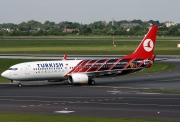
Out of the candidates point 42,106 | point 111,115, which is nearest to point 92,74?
point 42,106

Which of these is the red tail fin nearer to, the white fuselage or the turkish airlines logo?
the turkish airlines logo

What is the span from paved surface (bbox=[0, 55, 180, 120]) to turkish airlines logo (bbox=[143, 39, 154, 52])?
14.3 feet

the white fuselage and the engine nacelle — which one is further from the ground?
the white fuselage

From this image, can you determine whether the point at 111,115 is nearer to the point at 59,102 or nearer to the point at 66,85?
the point at 59,102

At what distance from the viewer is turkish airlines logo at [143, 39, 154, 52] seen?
270ft

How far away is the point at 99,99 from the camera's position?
198 ft

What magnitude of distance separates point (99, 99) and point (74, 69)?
19.4 metres

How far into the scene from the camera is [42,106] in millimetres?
55094

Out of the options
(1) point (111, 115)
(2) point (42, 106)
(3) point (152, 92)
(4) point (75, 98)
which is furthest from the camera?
(3) point (152, 92)

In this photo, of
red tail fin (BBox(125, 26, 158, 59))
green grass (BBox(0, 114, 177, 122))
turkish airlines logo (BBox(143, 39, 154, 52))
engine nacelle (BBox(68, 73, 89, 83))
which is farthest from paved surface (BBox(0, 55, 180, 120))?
turkish airlines logo (BBox(143, 39, 154, 52))

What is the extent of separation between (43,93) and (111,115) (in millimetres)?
20234

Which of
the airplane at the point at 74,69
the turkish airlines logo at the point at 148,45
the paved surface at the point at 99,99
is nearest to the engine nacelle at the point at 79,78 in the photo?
the airplane at the point at 74,69

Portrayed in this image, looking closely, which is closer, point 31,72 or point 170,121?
point 170,121

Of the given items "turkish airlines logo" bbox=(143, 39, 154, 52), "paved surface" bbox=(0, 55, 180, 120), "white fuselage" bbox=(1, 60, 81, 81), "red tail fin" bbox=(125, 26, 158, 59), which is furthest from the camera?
"turkish airlines logo" bbox=(143, 39, 154, 52)
